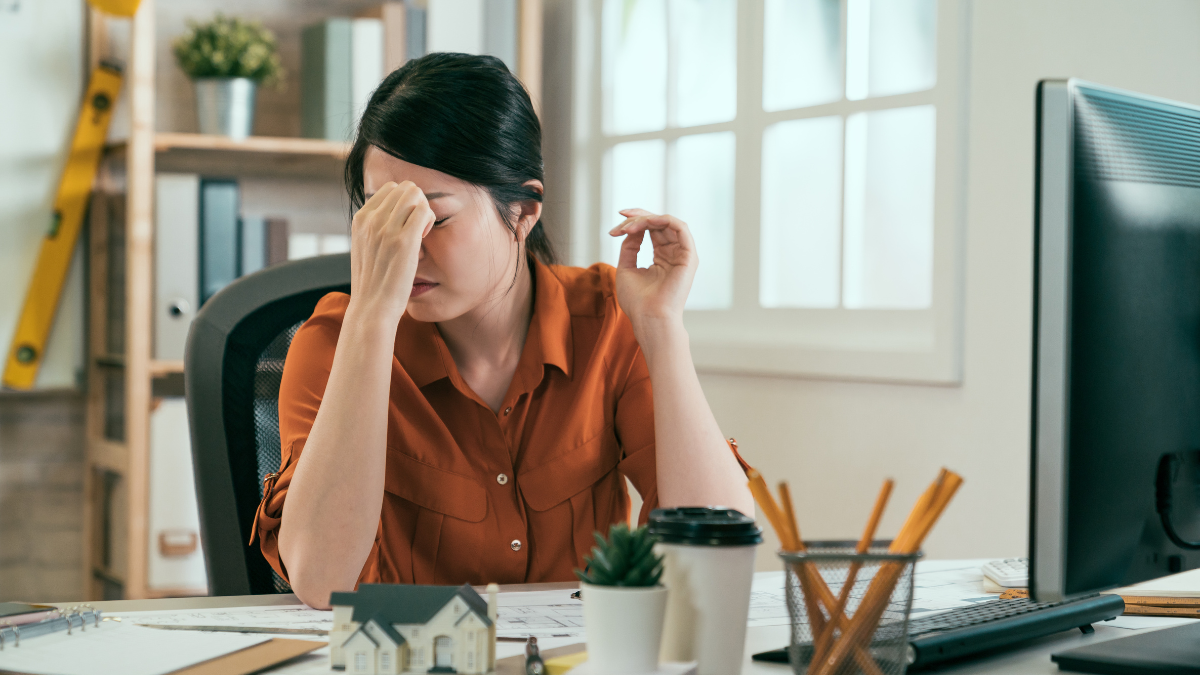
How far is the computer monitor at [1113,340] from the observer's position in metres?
0.71

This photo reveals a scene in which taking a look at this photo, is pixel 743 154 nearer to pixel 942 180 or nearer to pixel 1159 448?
pixel 942 180

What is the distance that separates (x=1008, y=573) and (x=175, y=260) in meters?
1.99

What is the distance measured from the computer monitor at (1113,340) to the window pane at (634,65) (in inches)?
77.3

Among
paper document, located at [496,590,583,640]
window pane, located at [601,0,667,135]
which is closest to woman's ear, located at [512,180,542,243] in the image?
paper document, located at [496,590,583,640]

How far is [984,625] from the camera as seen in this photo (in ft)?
2.76

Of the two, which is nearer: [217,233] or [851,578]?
[851,578]

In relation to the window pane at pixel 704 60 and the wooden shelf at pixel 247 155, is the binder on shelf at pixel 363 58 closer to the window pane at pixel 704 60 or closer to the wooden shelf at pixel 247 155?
the wooden shelf at pixel 247 155

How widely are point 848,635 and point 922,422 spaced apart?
135 centimetres

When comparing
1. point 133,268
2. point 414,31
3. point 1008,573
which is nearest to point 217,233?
point 133,268

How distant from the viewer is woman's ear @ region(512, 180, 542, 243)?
139 cm

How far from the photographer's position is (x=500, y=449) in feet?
4.18

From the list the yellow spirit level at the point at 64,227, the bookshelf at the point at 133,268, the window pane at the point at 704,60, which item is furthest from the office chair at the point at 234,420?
the yellow spirit level at the point at 64,227

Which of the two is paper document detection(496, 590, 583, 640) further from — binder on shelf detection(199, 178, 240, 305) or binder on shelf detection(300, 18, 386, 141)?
binder on shelf detection(300, 18, 386, 141)

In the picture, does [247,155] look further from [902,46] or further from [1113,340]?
[1113,340]
